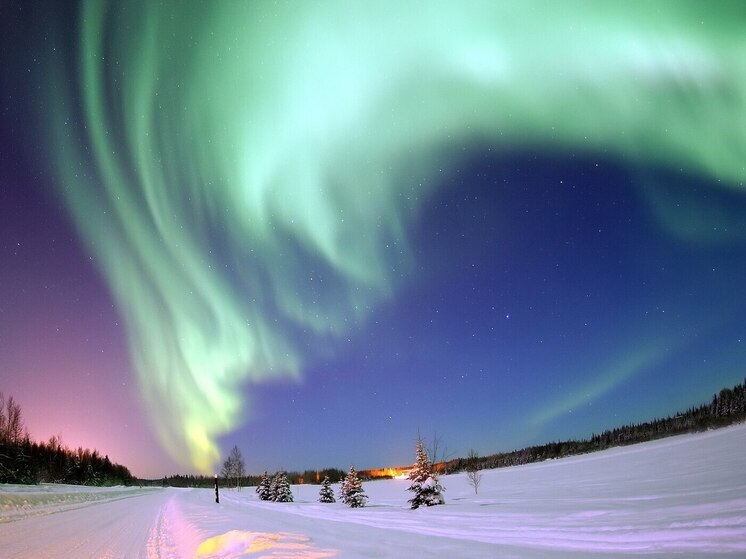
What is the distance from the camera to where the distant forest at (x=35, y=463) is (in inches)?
2183

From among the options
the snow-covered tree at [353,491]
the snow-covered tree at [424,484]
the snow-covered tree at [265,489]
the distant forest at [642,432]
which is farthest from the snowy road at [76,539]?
the distant forest at [642,432]

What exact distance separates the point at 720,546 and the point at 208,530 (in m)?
14.3

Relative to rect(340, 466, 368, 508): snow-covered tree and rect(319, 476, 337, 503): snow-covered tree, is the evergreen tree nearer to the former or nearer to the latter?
rect(319, 476, 337, 503): snow-covered tree

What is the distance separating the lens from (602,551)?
330 inches

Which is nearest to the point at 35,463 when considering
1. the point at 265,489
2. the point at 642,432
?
the point at 265,489

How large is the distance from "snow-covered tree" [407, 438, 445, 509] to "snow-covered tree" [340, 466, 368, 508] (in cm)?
623

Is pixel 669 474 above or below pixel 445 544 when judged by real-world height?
below

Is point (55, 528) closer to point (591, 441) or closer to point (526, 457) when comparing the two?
point (526, 457)

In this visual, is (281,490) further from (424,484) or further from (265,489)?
(424,484)

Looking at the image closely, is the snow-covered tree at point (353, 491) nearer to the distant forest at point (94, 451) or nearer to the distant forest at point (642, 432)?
the distant forest at point (94, 451)

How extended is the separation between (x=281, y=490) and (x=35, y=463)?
188 ft

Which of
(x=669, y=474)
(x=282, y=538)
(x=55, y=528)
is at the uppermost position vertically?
(x=282, y=538)

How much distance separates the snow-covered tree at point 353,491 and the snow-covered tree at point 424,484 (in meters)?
6.23

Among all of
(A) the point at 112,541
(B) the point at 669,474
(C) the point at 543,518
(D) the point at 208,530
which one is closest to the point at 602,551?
(C) the point at 543,518
